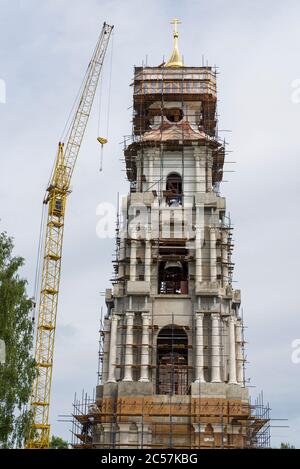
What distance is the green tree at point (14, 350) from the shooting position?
34344 mm

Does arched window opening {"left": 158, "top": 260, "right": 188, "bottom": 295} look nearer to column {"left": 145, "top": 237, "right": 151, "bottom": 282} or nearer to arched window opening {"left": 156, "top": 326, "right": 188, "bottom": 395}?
column {"left": 145, "top": 237, "right": 151, "bottom": 282}

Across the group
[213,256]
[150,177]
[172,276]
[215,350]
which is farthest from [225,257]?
[215,350]

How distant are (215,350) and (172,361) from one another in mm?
3466

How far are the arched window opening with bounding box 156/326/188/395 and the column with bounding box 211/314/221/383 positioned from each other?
2.23m

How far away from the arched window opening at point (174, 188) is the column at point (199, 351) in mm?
9877

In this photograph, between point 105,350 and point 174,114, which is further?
point 174,114

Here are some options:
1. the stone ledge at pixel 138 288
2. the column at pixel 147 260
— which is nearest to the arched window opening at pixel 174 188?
the column at pixel 147 260

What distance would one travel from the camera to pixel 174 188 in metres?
58.6

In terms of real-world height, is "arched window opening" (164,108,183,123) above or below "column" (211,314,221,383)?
above

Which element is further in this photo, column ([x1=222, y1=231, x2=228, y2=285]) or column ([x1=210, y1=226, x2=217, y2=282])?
column ([x1=222, y1=231, x2=228, y2=285])

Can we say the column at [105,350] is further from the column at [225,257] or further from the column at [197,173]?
the column at [197,173]

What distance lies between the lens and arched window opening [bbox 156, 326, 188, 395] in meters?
52.4

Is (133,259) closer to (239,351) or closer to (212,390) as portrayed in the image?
(239,351)

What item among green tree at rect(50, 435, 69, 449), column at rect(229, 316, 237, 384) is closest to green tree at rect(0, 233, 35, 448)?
column at rect(229, 316, 237, 384)
